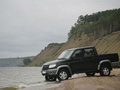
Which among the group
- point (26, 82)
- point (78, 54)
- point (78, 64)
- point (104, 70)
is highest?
point (78, 54)

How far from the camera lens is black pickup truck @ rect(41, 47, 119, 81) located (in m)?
12.6

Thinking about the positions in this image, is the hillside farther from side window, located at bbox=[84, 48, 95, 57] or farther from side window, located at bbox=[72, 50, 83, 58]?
side window, located at bbox=[72, 50, 83, 58]

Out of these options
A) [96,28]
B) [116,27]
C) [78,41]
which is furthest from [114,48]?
[78,41]

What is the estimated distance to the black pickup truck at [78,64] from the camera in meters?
12.6

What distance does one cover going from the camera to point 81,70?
13.3 m

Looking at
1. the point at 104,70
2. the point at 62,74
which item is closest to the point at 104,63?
the point at 104,70

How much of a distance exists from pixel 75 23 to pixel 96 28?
49118mm

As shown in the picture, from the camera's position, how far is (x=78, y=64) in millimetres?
13234

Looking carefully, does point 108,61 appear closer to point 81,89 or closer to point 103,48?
point 81,89

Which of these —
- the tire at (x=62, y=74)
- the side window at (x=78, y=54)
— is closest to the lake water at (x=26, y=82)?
the tire at (x=62, y=74)

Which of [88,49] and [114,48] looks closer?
[88,49]

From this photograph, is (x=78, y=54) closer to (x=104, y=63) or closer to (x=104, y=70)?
(x=104, y=63)

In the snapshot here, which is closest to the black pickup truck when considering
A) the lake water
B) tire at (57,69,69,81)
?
tire at (57,69,69,81)

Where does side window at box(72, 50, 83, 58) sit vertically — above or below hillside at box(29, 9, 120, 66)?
below
